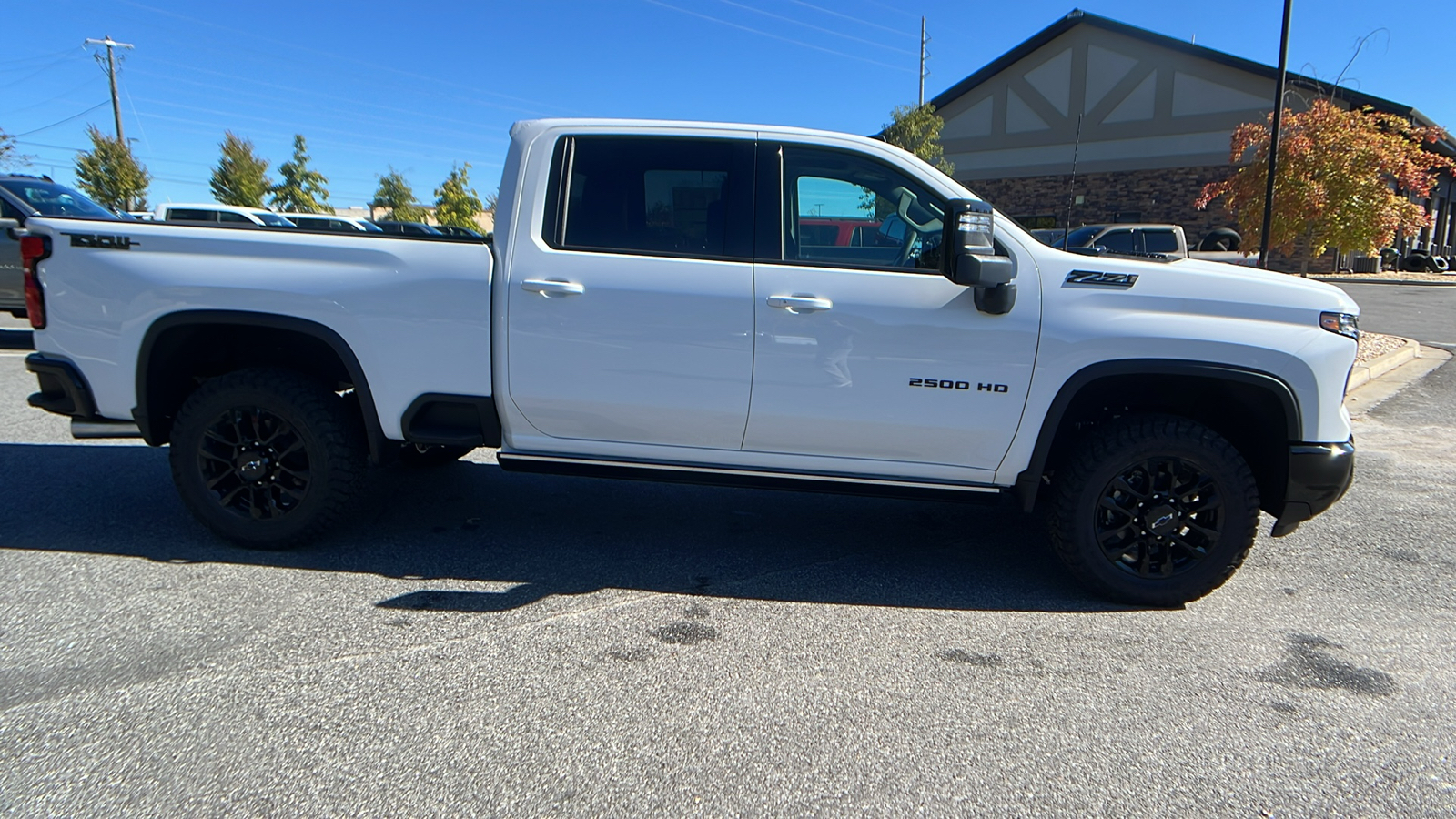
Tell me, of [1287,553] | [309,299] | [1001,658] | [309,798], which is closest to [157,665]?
[309,798]

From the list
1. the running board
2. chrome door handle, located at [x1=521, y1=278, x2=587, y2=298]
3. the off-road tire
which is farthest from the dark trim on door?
the off-road tire

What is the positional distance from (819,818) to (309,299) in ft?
9.84

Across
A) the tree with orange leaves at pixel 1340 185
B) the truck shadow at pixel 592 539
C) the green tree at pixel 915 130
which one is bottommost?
the truck shadow at pixel 592 539

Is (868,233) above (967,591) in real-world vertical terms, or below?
above

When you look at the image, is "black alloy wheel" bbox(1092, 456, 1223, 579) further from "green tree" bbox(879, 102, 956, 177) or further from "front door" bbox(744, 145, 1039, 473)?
"green tree" bbox(879, 102, 956, 177)

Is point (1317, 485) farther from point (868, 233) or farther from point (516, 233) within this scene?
point (516, 233)

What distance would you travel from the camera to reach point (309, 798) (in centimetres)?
231

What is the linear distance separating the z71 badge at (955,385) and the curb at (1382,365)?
22.9 feet

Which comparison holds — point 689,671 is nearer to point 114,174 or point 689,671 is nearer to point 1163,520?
point 1163,520

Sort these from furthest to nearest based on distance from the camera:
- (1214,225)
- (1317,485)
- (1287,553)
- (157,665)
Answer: (1214,225)
(1287,553)
(1317,485)
(157,665)

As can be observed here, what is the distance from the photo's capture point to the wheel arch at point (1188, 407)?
139 inches

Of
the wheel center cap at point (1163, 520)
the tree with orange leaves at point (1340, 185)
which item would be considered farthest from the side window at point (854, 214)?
the tree with orange leaves at point (1340, 185)

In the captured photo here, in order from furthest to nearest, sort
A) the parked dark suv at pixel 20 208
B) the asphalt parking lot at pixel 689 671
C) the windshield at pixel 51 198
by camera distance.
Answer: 1. the windshield at pixel 51 198
2. the parked dark suv at pixel 20 208
3. the asphalt parking lot at pixel 689 671

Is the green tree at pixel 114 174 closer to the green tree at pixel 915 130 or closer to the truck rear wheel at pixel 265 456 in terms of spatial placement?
the green tree at pixel 915 130
